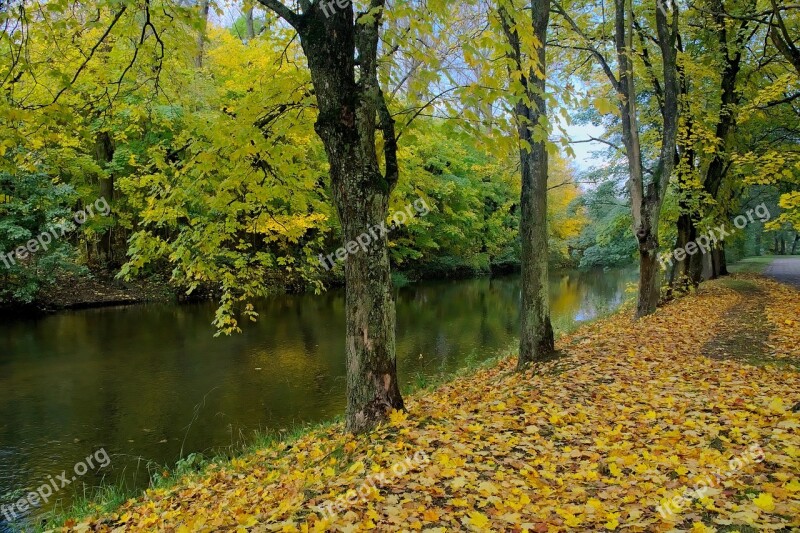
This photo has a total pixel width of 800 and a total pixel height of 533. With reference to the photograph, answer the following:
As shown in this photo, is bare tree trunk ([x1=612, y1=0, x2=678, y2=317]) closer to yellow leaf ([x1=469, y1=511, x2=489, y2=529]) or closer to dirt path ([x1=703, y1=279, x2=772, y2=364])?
A: dirt path ([x1=703, y1=279, x2=772, y2=364])

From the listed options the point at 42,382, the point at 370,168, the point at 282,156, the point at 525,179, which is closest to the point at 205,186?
the point at 282,156

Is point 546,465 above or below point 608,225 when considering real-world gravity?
below

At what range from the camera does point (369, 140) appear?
4.69m

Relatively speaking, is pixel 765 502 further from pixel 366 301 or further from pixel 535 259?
pixel 535 259

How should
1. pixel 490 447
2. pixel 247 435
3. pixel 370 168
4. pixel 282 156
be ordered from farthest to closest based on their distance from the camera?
1. pixel 247 435
2. pixel 282 156
3. pixel 370 168
4. pixel 490 447

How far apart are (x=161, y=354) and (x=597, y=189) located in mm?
17618

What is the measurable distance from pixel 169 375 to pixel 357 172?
8622mm

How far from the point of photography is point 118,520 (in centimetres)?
458

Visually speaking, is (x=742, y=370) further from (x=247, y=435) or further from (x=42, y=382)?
(x=42, y=382)

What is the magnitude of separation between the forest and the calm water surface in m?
1.25

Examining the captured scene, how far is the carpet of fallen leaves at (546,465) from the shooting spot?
3125mm

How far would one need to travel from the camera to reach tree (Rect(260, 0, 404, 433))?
4.62 meters

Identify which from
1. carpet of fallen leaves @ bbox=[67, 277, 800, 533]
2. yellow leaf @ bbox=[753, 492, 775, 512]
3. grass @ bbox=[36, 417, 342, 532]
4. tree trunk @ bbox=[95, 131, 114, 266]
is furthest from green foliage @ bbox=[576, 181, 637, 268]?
tree trunk @ bbox=[95, 131, 114, 266]

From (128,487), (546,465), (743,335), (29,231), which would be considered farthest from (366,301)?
(29,231)
